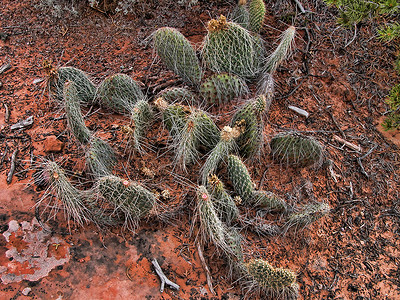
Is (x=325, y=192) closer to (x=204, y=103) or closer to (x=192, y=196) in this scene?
(x=192, y=196)

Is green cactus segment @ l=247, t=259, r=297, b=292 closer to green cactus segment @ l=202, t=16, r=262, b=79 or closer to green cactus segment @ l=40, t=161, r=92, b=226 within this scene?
green cactus segment @ l=40, t=161, r=92, b=226

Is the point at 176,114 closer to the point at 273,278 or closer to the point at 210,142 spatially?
the point at 210,142

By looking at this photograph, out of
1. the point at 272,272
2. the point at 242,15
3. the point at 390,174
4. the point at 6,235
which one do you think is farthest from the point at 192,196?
the point at 242,15

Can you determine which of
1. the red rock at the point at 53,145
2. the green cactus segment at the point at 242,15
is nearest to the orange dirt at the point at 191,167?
the red rock at the point at 53,145

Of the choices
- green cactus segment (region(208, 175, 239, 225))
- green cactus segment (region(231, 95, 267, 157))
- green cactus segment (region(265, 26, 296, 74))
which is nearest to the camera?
green cactus segment (region(208, 175, 239, 225))

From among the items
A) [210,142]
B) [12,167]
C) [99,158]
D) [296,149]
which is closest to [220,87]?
[210,142]

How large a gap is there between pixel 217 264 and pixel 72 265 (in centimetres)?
111

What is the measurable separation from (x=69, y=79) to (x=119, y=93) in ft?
1.66

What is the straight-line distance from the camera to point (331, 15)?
470 centimetres

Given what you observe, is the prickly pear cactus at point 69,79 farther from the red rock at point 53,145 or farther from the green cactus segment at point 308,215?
the green cactus segment at point 308,215

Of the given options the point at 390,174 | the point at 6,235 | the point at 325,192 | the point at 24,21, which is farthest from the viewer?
the point at 24,21

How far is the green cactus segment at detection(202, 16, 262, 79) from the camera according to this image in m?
3.50

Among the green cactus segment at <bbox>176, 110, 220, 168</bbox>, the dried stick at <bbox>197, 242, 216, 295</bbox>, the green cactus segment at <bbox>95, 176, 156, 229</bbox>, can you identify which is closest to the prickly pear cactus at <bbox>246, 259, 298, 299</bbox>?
the dried stick at <bbox>197, 242, 216, 295</bbox>

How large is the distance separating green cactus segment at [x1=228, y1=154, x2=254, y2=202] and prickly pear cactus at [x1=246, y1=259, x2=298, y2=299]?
0.64m
